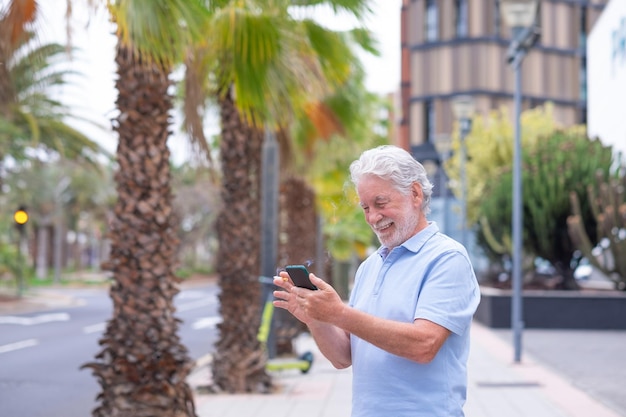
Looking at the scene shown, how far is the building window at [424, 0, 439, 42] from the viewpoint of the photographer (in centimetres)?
6212

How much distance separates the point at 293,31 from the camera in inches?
372

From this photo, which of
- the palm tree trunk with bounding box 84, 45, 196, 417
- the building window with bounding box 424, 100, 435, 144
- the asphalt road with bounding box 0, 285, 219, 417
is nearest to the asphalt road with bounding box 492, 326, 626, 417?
the palm tree trunk with bounding box 84, 45, 196, 417

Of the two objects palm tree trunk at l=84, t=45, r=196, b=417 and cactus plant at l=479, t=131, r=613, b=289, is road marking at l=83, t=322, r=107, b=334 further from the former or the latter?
palm tree trunk at l=84, t=45, r=196, b=417

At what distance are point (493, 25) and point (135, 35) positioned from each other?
56.0 m

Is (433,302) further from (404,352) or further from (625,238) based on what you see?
(625,238)

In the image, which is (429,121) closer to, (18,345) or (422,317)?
(18,345)

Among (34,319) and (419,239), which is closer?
(419,239)

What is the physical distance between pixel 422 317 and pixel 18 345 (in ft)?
52.8

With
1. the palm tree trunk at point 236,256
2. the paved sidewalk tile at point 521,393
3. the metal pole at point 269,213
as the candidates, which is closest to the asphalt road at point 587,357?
the paved sidewalk tile at point 521,393

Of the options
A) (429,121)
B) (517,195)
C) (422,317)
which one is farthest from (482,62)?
(422,317)

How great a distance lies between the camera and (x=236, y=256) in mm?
11227

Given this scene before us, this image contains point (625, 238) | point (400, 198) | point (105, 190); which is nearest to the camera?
point (400, 198)

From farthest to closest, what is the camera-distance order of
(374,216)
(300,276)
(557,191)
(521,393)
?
1. (557,191)
2. (521,393)
3. (374,216)
4. (300,276)

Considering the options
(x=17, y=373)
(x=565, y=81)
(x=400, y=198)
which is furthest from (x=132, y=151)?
(x=565, y=81)
